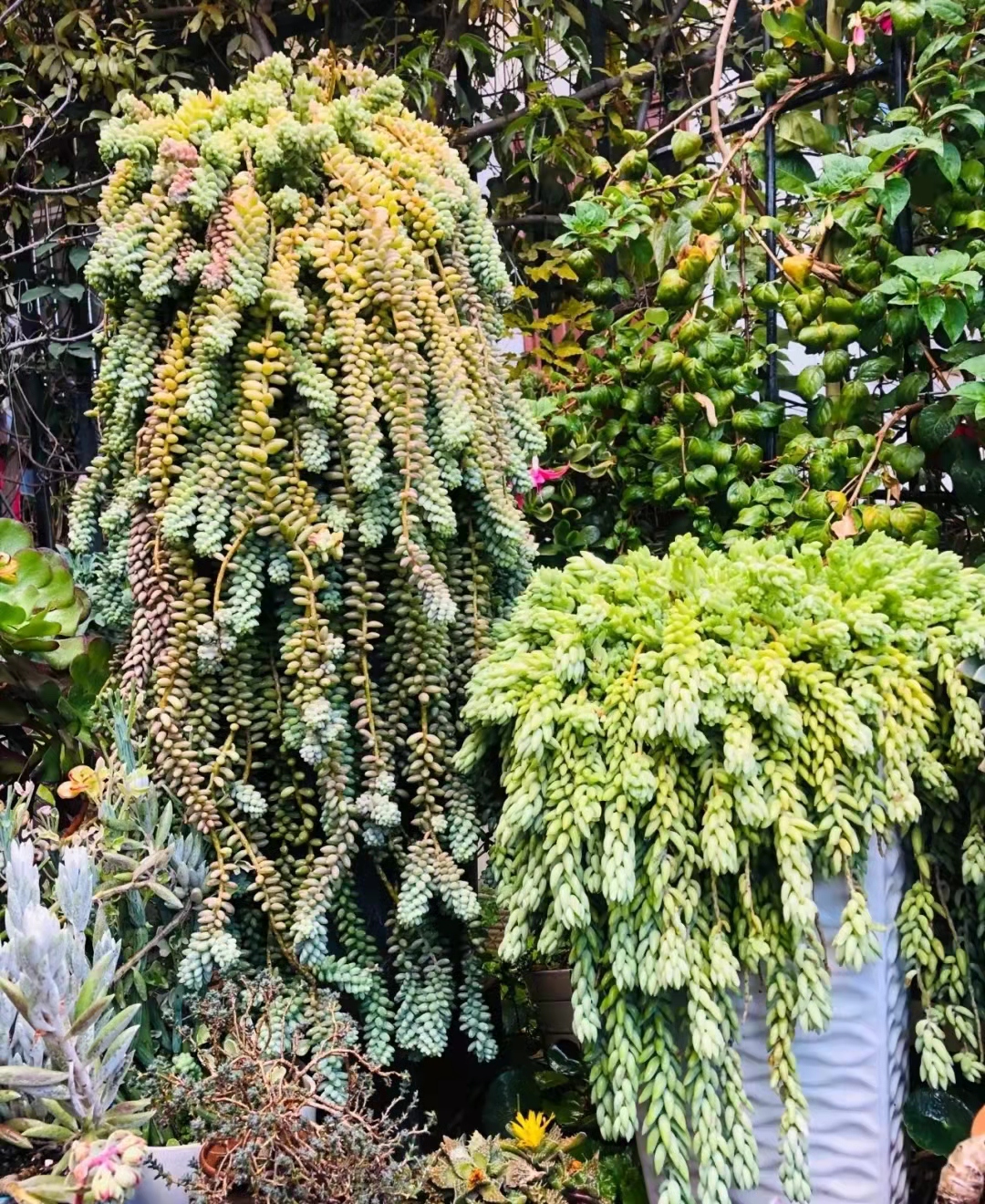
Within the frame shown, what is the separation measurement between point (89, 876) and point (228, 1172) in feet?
0.95

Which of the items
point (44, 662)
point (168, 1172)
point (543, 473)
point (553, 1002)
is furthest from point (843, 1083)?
point (44, 662)

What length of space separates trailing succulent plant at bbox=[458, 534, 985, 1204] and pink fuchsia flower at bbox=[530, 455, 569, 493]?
0.50 metres

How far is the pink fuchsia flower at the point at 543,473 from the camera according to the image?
5.07 ft

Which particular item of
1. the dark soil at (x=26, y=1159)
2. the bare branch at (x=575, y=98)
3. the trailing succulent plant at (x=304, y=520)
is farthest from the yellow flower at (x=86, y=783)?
the bare branch at (x=575, y=98)

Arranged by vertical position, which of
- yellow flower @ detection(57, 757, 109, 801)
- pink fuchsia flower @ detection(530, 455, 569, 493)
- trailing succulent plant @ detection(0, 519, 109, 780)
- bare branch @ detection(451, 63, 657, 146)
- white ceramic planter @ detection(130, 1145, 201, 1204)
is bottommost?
white ceramic planter @ detection(130, 1145, 201, 1204)

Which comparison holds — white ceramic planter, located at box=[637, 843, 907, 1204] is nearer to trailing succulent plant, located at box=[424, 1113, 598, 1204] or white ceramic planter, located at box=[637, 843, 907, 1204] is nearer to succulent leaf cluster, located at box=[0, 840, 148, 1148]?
trailing succulent plant, located at box=[424, 1113, 598, 1204]

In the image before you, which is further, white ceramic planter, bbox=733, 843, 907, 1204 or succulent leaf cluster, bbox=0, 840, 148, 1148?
white ceramic planter, bbox=733, 843, 907, 1204

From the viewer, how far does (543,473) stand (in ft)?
5.13

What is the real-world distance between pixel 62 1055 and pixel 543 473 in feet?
3.30

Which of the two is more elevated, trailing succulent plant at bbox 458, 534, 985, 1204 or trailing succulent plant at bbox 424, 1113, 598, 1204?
trailing succulent plant at bbox 458, 534, 985, 1204

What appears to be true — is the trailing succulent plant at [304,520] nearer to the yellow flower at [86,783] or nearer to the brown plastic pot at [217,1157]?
the yellow flower at [86,783]

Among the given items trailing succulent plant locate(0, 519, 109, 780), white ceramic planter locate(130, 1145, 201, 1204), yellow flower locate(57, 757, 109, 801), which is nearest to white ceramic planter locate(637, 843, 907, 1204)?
white ceramic planter locate(130, 1145, 201, 1204)

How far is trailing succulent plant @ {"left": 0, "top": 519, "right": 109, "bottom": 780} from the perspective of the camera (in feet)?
4.30

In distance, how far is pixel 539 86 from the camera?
6.92ft
